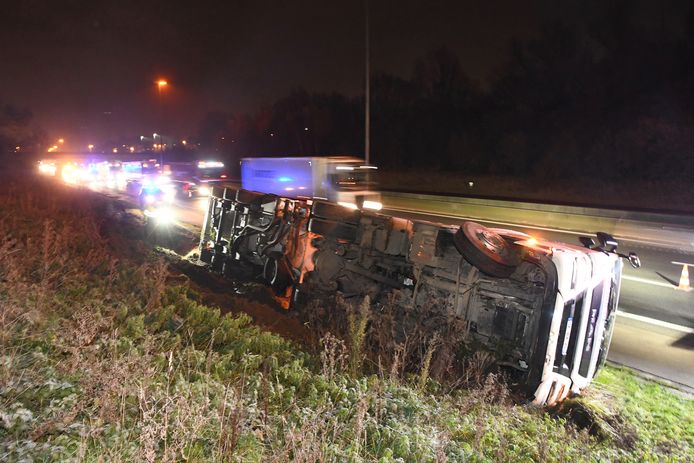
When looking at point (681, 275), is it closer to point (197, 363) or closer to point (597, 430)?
point (597, 430)

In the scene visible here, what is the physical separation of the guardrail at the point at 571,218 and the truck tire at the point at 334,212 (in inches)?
409

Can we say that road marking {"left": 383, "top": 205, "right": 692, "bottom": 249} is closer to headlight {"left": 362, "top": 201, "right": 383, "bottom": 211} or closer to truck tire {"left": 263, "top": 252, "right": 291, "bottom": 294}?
headlight {"left": 362, "top": 201, "right": 383, "bottom": 211}

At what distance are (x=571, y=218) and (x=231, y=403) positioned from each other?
15.6 metres

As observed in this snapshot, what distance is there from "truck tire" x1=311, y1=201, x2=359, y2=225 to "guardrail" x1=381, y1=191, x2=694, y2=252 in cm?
1039

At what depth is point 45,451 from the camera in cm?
254

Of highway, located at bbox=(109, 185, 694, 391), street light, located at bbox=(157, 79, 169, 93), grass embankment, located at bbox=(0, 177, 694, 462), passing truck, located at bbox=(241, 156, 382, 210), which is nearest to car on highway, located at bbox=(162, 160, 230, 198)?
street light, located at bbox=(157, 79, 169, 93)

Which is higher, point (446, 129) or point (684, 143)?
point (446, 129)

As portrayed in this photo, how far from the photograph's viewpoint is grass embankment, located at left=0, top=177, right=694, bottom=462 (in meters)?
2.76

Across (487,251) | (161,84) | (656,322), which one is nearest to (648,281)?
(656,322)

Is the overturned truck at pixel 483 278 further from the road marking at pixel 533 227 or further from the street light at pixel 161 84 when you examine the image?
the street light at pixel 161 84

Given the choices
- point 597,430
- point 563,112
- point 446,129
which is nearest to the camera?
point 597,430

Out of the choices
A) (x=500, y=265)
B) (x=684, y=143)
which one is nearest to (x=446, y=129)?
(x=684, y=143)

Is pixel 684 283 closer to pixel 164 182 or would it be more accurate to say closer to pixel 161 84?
pixel 164 182

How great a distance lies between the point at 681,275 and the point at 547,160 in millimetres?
20478
